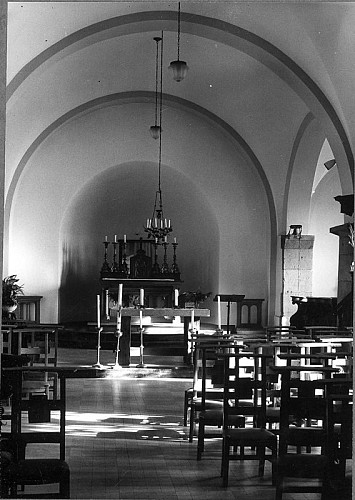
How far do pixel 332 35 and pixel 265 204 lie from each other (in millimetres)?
7322

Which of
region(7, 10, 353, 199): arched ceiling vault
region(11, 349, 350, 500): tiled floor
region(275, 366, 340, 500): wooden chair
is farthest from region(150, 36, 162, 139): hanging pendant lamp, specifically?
region(275, 366, 340, 500): wooden chair

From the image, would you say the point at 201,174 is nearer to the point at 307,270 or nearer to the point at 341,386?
the point at 307,270

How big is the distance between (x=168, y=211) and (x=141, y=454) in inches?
409

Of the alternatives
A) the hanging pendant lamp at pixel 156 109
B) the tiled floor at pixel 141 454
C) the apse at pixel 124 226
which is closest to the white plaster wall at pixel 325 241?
the apse at pixel 124 226

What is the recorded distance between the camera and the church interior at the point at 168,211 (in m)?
7.01

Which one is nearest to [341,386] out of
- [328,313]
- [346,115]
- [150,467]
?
[150,467]

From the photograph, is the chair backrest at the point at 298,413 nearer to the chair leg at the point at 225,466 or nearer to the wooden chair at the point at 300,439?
the wooden chair at the point at 300,439

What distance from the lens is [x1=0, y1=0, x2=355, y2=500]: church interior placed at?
23.0ft

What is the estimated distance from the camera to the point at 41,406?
13.5 ft

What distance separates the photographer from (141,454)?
239 inches

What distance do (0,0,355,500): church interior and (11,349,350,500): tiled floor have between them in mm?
27

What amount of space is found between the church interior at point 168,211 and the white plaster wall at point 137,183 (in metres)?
0.03

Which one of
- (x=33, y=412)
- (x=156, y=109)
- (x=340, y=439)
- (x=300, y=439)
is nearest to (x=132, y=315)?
(x=156, y=109)

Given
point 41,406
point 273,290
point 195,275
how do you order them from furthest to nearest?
point 195,275 → point 273,290 → point 41,406
